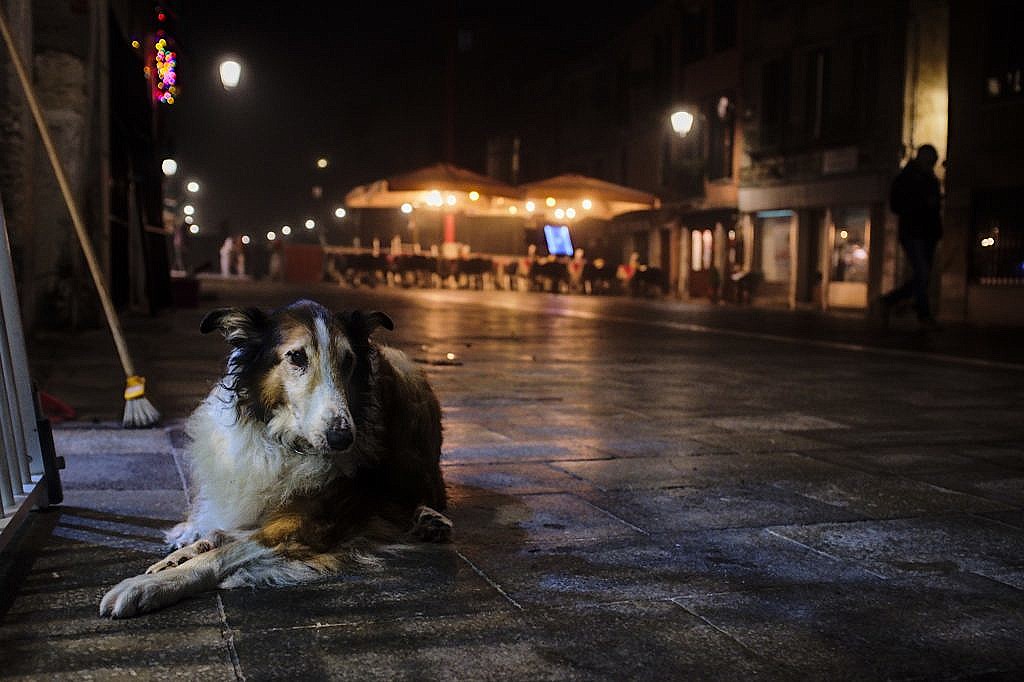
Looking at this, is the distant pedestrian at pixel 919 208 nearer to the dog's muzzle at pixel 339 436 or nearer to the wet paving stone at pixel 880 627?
the wet paving stone at pixel 880 627

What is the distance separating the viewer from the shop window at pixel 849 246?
25.7 metres

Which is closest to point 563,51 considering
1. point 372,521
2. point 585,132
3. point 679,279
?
point 585,132

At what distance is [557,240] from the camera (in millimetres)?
39969

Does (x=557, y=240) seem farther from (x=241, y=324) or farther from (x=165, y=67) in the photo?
(x=241, y=324)

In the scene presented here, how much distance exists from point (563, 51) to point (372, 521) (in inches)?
2136

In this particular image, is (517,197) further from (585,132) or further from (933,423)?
(933,423)

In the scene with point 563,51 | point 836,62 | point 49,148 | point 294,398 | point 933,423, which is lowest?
point 933,423

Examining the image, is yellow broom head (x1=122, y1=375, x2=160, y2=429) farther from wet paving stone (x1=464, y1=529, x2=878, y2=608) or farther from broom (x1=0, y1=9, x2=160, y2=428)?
wet paving stone (x1=464, y1=529, x2=878, y2=608)

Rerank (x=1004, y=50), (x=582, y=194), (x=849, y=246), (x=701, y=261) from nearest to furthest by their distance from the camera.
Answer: (x=1004, y=50) → (x=849, y=246) → (x=582, y=194) → (x=701, y=261)

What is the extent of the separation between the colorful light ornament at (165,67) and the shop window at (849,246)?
1572 cm

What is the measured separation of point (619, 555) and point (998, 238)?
19.4m

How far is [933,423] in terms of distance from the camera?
7258 millimetres

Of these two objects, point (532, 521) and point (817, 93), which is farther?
point (817, 93)

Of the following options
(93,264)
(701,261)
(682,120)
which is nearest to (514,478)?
(93,264)
